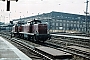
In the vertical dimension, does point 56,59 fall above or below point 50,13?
below

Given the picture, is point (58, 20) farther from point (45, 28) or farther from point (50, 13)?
point (45, 28)

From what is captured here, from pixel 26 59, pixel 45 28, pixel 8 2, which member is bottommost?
pixel 26 59

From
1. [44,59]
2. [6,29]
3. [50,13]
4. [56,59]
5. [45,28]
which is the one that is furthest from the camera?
[50,13]

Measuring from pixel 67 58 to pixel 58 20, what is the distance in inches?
4363

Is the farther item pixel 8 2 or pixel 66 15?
pixel 66 15

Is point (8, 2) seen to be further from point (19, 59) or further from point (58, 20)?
point (58, 20)

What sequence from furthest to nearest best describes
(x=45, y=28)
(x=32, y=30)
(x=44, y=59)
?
1. (x=32, y=30)
2. (x=45, y=28)
3. (x=44, y=59)

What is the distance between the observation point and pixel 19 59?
15.8 m

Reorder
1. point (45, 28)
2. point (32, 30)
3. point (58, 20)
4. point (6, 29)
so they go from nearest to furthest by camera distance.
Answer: point (45, 28), point (32, 30), point (6, 29), point (58, 20)

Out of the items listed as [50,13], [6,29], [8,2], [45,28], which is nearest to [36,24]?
[45,28]

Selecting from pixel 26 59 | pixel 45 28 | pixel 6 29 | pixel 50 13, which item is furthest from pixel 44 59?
pixel 50 13

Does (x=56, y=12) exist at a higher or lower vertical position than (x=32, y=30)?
higher

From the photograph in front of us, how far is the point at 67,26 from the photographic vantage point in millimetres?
129000

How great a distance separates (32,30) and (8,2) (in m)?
19.2
